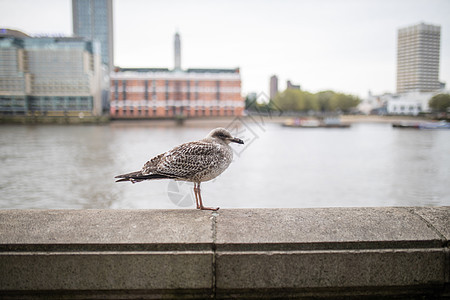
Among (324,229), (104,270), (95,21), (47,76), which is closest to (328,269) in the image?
(324,229)

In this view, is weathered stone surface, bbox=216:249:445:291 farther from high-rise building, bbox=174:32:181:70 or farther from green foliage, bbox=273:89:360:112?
high-rise building, bbox=174:32:181:70

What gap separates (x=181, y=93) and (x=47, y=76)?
29428 mm

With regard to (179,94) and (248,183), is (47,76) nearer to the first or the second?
(179,94)

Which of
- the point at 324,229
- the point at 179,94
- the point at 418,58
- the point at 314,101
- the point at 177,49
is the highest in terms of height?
the point at 177,49

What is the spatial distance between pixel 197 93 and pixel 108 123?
836 inches

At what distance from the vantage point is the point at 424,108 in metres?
112

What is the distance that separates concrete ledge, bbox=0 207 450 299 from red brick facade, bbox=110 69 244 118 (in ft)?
255

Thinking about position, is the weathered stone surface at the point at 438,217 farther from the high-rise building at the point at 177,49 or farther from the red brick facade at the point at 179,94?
the high-rise building at the point at 177,49

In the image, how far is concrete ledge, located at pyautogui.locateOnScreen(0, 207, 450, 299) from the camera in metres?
2.06

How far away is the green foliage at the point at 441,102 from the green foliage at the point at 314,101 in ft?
66.3

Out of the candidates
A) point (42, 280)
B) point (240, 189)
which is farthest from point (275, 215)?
point (240, 189)

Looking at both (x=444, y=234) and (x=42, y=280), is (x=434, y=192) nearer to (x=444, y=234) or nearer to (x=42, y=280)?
(x=444, y=234)

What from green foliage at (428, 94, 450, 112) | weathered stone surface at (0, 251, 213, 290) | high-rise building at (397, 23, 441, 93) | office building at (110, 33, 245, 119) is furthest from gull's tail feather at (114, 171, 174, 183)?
high-rise building at (397, 23, 441, 93)

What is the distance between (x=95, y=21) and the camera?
16325 centimetres
